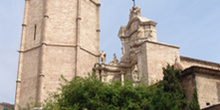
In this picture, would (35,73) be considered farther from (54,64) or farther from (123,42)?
(123,42)

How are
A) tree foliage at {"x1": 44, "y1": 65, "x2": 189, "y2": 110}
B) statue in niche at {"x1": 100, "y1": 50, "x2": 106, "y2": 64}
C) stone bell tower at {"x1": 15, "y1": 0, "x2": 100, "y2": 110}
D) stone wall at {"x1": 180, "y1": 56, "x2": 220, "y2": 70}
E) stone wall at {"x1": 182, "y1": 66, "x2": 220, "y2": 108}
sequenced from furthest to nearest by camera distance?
1. statue in niche at {"x1": 100, "y1": 50, "x2": 106, "y2": 64}
2. stone wall at {"x1": 180, "y1": 56, "x2": 220, "y2": 70}
3. stone bell tower at {"x1": 15, "y1": 0, "x2": 100, "y2": 110}
4. stone wall at {"x1": 182, "y1": 66, "x2": 220, "y2": 108}
5. tree foliage at {"x1": 44, "y1": 65, "x2": 189, "y2": 110}

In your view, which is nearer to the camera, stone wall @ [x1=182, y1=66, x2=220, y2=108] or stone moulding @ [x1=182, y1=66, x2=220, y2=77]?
stone wall @ [x1=182, y1=66, x2=220, y2=108]

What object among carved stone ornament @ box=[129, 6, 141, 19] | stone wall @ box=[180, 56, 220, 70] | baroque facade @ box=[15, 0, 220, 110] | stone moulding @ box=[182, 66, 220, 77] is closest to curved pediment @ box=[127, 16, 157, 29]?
baroque facade @ box=[15, 0, 220, 110]

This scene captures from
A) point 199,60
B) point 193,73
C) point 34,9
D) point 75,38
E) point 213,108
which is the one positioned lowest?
point 213,108

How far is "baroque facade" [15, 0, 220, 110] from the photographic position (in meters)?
28.7

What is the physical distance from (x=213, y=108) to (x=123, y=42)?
17.9 m

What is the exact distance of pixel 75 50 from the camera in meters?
30.7

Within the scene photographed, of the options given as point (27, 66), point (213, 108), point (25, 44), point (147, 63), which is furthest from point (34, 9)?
point (213, 108)

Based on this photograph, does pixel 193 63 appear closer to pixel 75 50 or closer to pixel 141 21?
pixel 141 21

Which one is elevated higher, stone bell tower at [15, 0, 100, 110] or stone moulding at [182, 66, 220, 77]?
stone bell tower at [15, 0, 100, 110]

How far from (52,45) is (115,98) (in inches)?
526

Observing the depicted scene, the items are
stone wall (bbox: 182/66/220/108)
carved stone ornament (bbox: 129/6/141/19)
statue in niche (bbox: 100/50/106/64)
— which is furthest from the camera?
carved stone ornament (bbox: 129/6/141/19)

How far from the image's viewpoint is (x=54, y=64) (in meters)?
29.8

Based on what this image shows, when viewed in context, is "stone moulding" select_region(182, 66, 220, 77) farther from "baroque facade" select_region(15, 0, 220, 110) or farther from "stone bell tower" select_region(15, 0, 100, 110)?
"stone bell tower" select_region(15, 0, 100, 110)
